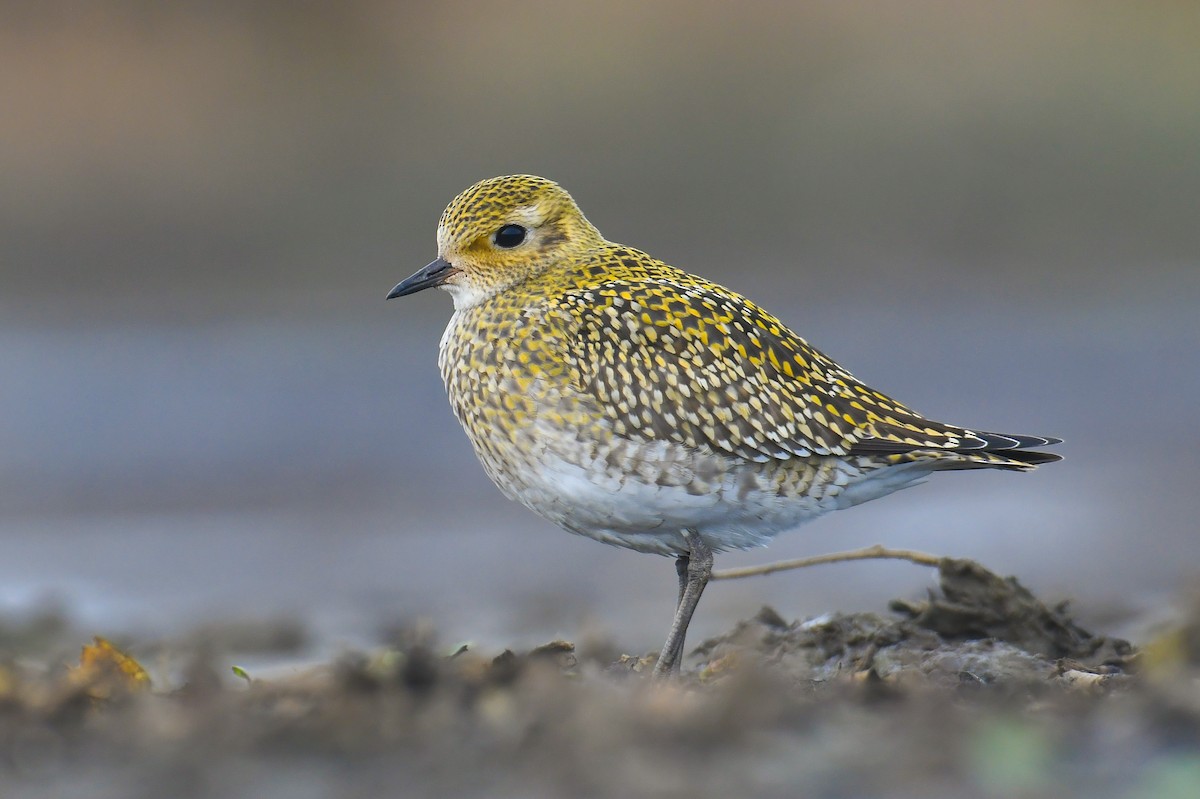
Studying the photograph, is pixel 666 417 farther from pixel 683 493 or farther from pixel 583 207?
pixel 583 207

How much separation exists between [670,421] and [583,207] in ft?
43.5

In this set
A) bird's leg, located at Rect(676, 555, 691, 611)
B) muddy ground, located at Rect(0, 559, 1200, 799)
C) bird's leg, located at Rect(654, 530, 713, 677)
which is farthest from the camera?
bird's leg, located at Rect(676, 555, 691, 611)

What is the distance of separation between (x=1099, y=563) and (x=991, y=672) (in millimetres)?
5299

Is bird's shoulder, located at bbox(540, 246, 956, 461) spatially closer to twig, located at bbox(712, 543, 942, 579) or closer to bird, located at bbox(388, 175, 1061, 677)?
bird, located at bbox(388, 175, 1061, 677)

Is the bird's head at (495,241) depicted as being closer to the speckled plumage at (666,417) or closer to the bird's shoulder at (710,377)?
the speckled plumage at (666,417)

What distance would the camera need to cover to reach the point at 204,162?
20703 mm

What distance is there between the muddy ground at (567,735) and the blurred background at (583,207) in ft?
18.2

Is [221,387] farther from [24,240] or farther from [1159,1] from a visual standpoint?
[1159,1]

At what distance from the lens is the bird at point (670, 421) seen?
6758mm

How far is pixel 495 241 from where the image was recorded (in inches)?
302

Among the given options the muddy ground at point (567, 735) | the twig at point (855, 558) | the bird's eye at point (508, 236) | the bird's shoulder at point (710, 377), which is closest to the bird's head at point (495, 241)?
the bird's eye at point (508, 236)

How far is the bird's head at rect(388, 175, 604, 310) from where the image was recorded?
25.1ft

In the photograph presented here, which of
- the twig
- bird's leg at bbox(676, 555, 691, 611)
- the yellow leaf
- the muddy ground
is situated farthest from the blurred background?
the muddy ground

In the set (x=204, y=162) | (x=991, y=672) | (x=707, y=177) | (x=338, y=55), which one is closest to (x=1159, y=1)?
(x=707, y=177)
